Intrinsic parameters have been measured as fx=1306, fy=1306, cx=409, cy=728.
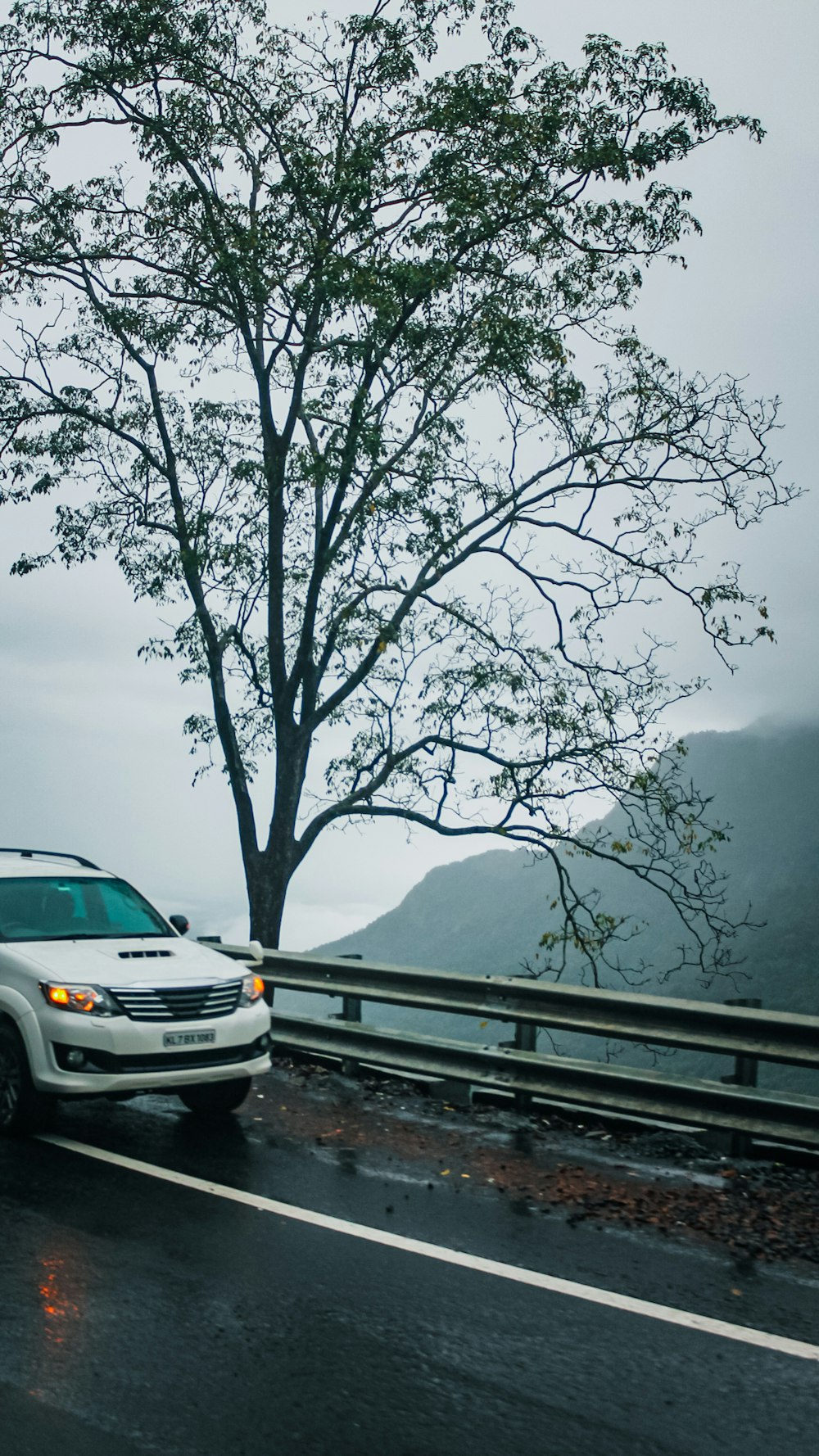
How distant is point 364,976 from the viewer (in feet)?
Result: 33.4

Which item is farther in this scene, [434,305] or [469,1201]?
→ [434,305]

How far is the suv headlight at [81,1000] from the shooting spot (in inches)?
295

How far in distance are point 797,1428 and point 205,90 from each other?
19743mm

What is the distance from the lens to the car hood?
7684 millimetres

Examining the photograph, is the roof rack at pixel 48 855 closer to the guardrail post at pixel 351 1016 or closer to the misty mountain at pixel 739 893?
the guardrail post at pixel 351 1016

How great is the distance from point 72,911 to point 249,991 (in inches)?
57.6

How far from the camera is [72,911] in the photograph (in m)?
8.84

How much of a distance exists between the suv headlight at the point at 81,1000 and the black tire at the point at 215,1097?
117 centimetres

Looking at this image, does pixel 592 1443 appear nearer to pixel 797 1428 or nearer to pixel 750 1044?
pixel 797 1428

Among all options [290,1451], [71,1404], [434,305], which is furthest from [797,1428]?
[434,305]

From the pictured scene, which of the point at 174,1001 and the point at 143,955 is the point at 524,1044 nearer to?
the point at 174,1001

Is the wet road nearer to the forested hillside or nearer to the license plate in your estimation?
the license plate

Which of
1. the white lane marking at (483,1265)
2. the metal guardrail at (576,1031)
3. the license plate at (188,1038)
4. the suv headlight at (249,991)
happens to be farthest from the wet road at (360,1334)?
the metal guardrail at (576,1031)

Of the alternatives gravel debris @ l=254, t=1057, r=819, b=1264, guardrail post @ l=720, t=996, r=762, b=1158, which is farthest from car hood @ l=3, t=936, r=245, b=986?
guardrail post @ l=720, t=996, r=762, b=1158
